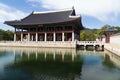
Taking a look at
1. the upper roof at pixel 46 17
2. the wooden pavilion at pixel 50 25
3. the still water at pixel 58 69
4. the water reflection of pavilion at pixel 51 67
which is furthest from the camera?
the upper roof at pixel 46 17

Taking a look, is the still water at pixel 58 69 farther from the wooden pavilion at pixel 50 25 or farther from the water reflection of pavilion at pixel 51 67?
the wooden pavilion at pixel 50 25

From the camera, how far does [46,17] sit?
156 feet

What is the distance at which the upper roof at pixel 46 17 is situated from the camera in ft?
144

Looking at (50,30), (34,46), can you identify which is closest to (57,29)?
(50,30)

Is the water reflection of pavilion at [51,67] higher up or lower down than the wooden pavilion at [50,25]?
lower down

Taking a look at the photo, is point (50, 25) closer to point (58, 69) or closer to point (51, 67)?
point (51, 67)

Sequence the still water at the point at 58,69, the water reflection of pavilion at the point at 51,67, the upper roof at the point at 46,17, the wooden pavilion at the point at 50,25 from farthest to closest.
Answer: the upper roof at the point at 46,17
the wooden pavilion at the point at 50,25
the water reflection of pavilion at the point at 51,67
the still water at the point at 58,69

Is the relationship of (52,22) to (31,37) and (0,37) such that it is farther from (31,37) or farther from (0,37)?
(0,37)

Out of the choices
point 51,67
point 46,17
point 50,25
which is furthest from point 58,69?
point 46,17

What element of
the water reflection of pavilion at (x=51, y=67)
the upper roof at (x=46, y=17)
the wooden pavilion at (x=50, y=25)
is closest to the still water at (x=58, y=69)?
the water reflection of pavilion at (x=51, y=67)

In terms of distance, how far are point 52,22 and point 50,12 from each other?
9460 mm

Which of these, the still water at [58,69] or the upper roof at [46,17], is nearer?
the still water at [58,69]

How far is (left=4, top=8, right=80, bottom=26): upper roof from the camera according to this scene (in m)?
43.8

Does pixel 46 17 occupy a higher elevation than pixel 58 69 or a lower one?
higher
